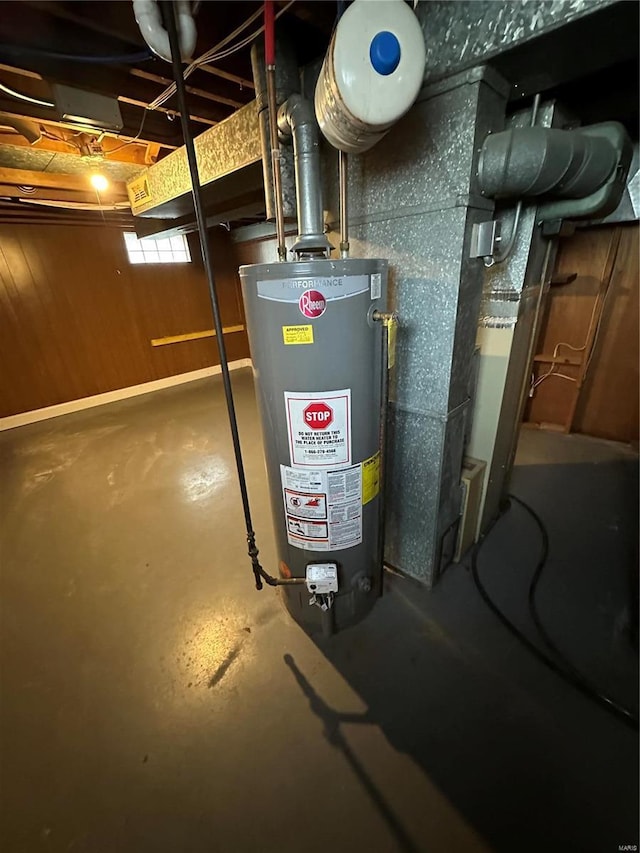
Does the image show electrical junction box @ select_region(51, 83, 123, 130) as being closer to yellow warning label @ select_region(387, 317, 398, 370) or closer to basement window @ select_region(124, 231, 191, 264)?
yellow warning label @ select_region(387, 317, 398, 370)

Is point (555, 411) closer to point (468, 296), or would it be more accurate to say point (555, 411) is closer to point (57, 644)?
point (468, 296)

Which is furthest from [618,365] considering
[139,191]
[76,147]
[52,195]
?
[52,195]

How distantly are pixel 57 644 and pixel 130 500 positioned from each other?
3.78 ft

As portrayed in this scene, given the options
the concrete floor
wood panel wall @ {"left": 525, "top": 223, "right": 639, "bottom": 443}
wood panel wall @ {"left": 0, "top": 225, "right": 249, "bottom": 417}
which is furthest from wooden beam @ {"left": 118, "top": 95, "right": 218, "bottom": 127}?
wood panel wall @ {"left": 0, "top": 225, "right": 249, "bottom": 417}

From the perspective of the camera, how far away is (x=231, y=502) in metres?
2.48

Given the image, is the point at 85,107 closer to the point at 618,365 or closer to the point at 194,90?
the point at 194,90

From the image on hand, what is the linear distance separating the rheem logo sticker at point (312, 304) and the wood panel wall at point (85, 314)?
4.67 meters

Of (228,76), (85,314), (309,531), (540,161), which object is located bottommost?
(309,531)

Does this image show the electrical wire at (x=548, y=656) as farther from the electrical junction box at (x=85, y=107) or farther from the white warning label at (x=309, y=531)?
the electrical junction box at (x=85, y=107)

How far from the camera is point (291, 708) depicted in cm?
126

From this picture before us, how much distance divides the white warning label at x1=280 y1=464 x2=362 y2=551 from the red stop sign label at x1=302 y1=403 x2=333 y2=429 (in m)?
0.17

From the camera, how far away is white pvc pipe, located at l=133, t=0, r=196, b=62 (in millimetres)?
801

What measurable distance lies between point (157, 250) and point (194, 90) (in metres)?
3.91

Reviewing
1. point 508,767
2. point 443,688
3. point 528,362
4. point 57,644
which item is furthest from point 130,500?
point 528,362
